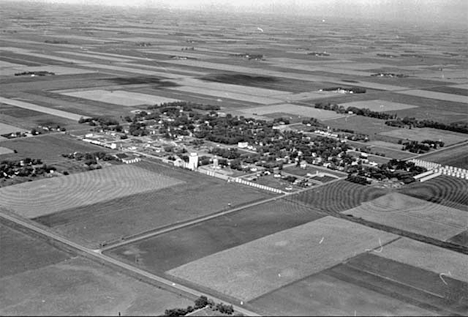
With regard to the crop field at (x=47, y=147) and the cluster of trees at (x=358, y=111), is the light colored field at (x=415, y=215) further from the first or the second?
the cluster of trees at (x=358, y=111)

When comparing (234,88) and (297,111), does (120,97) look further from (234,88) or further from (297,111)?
(297,111)

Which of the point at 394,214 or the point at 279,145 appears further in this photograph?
the point at 279,145

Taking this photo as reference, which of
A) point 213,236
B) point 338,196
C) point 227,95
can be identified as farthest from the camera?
point 227,95

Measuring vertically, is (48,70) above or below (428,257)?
below

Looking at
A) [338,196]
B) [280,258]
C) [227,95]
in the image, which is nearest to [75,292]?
[280,258]

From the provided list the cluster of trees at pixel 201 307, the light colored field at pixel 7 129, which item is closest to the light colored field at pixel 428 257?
the cluster of trees at pixel 201 307

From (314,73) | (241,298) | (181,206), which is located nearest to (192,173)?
(181,206)

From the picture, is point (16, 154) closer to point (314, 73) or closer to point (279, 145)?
point (279, 145)
